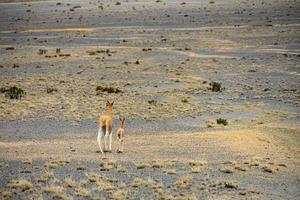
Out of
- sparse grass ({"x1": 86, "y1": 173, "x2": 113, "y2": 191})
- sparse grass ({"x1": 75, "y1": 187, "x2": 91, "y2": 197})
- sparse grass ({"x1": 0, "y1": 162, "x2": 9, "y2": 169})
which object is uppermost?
sparse grass ({"x1": 75, "y1": 187, "x2": 91, "y2": 197})

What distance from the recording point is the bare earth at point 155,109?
14.8 metres

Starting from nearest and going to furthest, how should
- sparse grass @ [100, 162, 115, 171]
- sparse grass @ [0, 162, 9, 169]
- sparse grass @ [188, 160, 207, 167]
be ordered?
sparse grass @ [100, 162, 115, 171] → sparse grass @ [0, 162, 9, 169] → sparse grass @ [188, 160, 207, 167]

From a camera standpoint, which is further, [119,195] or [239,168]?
[239,168]

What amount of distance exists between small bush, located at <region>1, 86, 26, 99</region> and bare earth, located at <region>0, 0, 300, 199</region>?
1.27 feet

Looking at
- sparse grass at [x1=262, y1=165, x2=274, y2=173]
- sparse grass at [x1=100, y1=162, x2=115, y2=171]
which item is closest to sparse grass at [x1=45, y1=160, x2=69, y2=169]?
sparse grass at [x1=100, y1=162, x2=115, y2=171]

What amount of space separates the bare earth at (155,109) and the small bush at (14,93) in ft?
1.27

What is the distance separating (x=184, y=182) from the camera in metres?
14.8

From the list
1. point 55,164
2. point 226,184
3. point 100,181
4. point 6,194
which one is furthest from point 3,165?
point 226,184

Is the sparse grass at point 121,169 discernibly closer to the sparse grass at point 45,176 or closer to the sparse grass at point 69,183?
the sparse grass at point 69,183

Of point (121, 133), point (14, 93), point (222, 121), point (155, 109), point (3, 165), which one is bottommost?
point (155, 109)

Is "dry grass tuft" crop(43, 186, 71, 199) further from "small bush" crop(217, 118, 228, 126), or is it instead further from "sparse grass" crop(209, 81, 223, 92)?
"sparse grass" crop(209, 81, 223, 92)

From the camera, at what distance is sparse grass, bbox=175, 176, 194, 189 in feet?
47.2

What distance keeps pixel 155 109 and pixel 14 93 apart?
9.03 meters

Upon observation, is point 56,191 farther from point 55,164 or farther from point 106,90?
point 106,90
